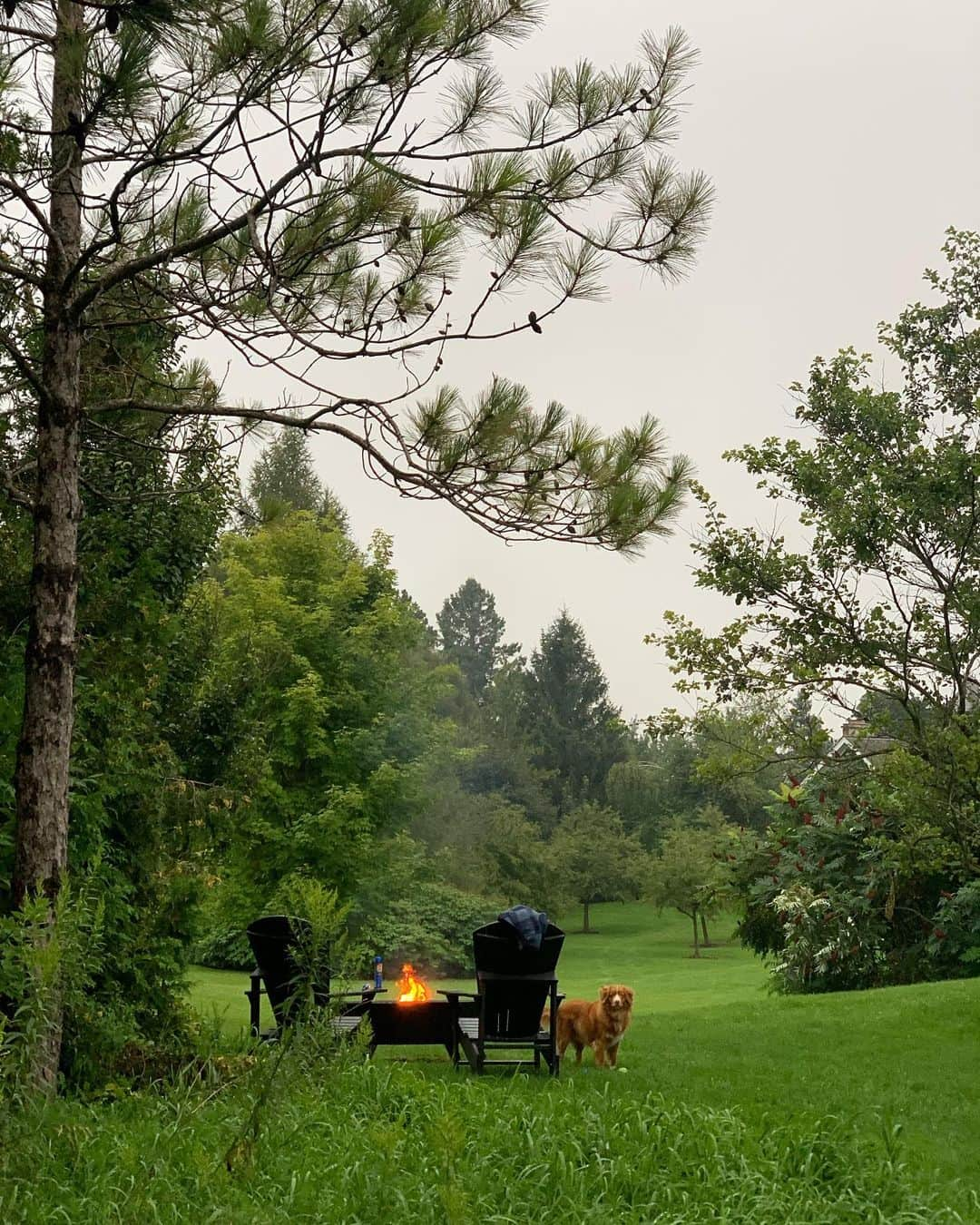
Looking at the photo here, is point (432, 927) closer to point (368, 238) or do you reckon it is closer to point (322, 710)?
point (322, 710)

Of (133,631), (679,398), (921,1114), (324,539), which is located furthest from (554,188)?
(324,539)

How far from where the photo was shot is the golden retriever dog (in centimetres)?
802

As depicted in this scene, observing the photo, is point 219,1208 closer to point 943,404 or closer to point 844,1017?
point 844,1017

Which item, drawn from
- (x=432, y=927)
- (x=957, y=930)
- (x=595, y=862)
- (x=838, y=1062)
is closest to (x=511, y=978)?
(x=838, y=1062)

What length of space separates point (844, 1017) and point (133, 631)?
6.91m

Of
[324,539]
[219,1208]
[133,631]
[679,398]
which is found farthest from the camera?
[324,539]

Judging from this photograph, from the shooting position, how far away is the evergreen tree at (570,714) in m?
43.1

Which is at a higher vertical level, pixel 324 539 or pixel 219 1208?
pixel 324 539

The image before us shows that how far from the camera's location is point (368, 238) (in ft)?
20.2

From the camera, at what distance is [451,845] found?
33781mm

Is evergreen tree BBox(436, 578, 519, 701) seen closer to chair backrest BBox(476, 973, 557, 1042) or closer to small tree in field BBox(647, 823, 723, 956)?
small tree in field BBox(647, 823, 723, 956)

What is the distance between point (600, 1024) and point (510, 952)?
0.88 m

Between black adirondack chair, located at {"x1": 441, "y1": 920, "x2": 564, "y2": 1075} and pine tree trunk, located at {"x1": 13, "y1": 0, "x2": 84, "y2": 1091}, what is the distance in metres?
2.76

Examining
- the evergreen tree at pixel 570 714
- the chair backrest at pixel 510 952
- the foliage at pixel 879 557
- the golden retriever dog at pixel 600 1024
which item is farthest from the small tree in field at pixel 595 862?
the chair backrest at pixel 510 952
